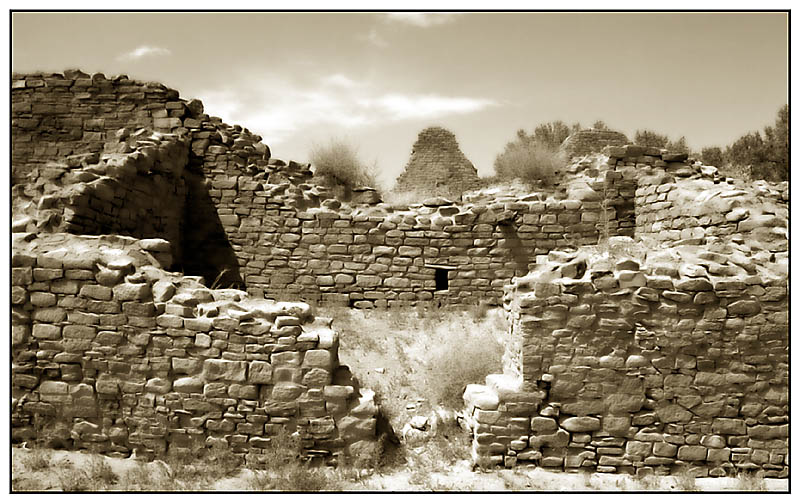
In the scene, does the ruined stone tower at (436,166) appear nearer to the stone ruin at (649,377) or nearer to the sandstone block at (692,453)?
the stone ruin at (649,377)

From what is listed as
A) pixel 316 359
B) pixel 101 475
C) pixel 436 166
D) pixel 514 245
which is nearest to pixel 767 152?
pixel 436 166

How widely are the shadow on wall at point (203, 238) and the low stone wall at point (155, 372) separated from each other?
12.0ft

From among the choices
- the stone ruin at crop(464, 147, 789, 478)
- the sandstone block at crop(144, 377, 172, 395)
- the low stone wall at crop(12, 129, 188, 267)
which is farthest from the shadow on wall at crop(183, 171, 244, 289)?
the stone ruin at crop(464, 147, 789, 478)

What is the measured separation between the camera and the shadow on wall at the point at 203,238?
8609 millimetres

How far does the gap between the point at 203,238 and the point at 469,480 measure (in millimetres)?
5862

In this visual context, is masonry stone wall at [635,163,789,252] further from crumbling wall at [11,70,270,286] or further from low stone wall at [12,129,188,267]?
low stone wall at [12,129,188,267]

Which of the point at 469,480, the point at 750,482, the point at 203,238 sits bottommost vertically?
the point at 750,482

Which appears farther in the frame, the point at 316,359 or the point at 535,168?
the point at 535,168

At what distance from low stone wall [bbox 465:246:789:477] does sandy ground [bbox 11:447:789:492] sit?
0.41 feet

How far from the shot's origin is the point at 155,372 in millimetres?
4891

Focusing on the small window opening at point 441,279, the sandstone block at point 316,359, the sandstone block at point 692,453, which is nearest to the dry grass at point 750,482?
the sandstone block at point 692,453

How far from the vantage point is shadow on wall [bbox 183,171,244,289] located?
861 centimetres

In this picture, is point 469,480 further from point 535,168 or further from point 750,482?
point 535,168

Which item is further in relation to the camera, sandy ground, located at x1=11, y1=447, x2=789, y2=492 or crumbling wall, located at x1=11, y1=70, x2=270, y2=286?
crumbling wall, located at x1=11, y1=70, x2=270, y2=286
